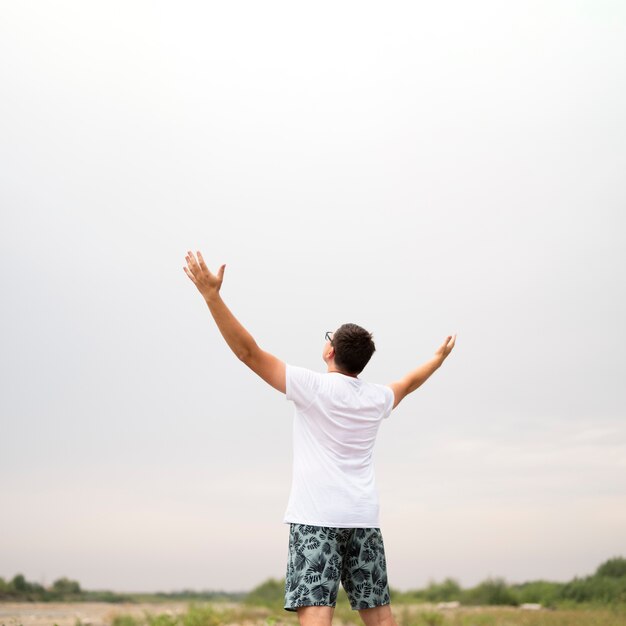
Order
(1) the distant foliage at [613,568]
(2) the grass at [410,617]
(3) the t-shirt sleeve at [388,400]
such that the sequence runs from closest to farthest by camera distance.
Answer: (3) the t-shirt sleeve at [388,400], (2) the grass at [410,617], (1) the distant foliage at [613,568]

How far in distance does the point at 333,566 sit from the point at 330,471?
0.51 m

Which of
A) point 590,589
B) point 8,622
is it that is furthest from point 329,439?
point 590,589

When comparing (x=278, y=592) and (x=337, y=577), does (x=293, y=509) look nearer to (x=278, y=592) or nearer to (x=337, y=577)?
(x=337, y=577)

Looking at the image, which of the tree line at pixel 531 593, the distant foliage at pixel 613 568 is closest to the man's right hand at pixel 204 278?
the tree line at pixel 531 593

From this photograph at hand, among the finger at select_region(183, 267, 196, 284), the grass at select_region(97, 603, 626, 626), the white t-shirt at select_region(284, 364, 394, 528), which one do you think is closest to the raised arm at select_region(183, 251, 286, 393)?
the finger at select_region(183, 267, 196, 284)

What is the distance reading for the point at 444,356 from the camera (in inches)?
227

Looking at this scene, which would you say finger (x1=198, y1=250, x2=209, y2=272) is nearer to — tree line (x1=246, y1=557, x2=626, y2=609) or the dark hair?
the dark hair

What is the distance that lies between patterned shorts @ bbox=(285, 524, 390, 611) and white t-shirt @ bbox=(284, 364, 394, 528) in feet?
0.25

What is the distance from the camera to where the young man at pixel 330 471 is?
4422 millimetres

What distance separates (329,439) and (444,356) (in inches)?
59.3

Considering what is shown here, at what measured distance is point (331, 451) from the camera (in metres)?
4.57

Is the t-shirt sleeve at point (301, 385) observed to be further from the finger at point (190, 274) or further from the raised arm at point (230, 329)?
the finger at point (190, 274)

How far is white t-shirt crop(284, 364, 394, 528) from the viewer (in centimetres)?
448

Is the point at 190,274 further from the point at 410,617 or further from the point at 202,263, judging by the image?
the point at 410,617
